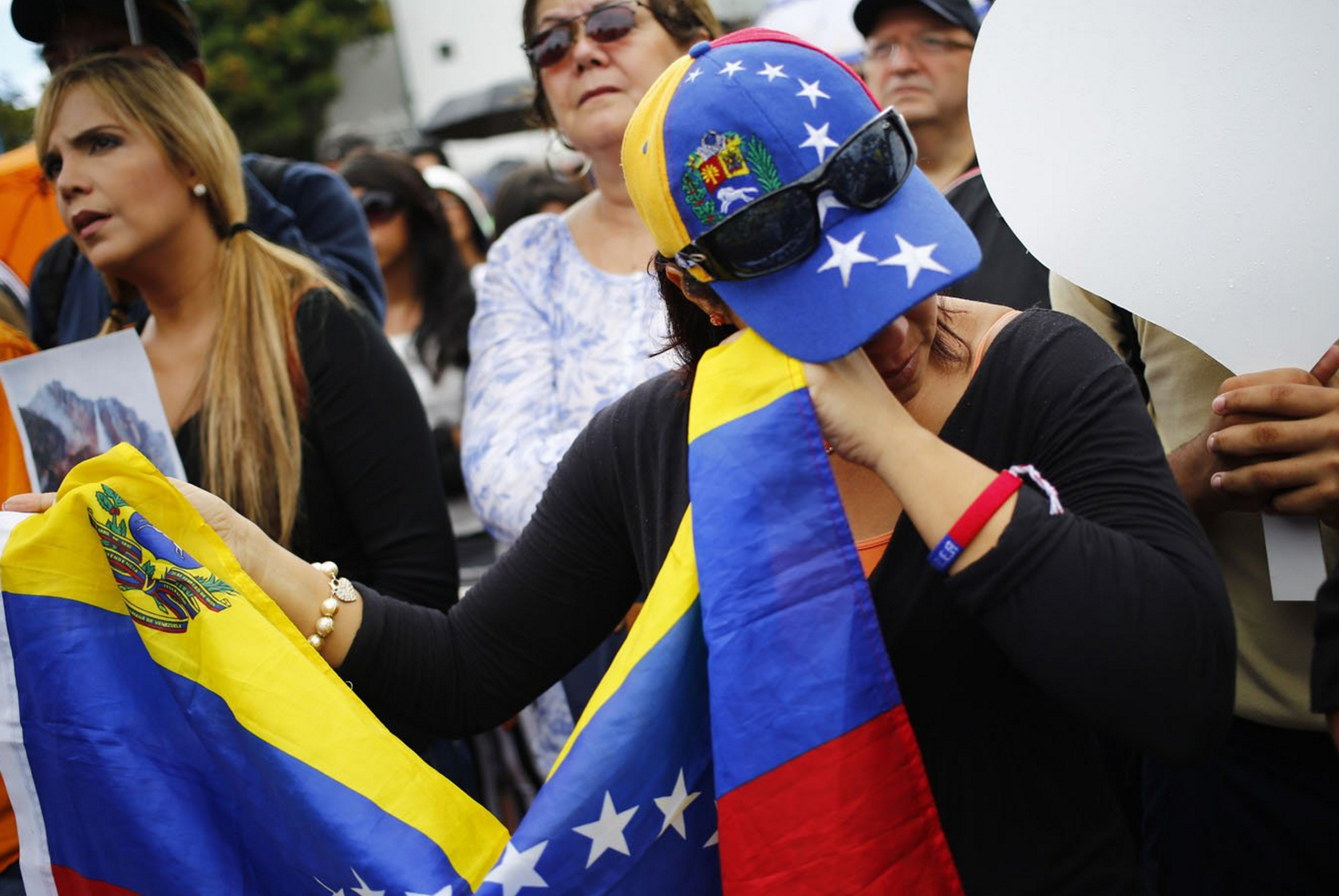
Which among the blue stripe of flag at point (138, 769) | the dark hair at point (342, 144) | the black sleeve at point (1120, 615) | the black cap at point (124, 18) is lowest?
the blue stripe of flag at point (138, 769)

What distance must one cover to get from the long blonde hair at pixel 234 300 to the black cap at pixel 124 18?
0.54 meters

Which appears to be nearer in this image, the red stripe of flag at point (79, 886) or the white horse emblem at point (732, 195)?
the white horse emblem at point (732, 195)

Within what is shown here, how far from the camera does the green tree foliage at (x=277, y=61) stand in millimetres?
26000

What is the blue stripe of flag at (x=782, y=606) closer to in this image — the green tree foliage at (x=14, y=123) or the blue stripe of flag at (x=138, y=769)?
the blue stripe of flag at (x=138, y=769)

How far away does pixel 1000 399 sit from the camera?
1.54 m

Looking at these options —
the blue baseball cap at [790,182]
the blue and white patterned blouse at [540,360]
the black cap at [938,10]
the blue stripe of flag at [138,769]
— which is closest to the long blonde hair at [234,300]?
the blue and white patterned blouse at [540,360]

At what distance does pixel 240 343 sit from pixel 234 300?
111 millimetres

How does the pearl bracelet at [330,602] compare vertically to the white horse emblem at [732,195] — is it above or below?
below

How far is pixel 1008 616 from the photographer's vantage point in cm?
134

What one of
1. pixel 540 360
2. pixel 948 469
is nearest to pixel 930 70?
pixel 540 360

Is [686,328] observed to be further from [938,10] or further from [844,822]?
[938,10]

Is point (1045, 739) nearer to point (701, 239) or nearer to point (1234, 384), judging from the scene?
point (1234, 384)

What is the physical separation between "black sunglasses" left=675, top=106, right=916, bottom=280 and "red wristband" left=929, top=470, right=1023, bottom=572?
367mm

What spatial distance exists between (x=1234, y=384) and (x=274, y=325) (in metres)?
1.79
